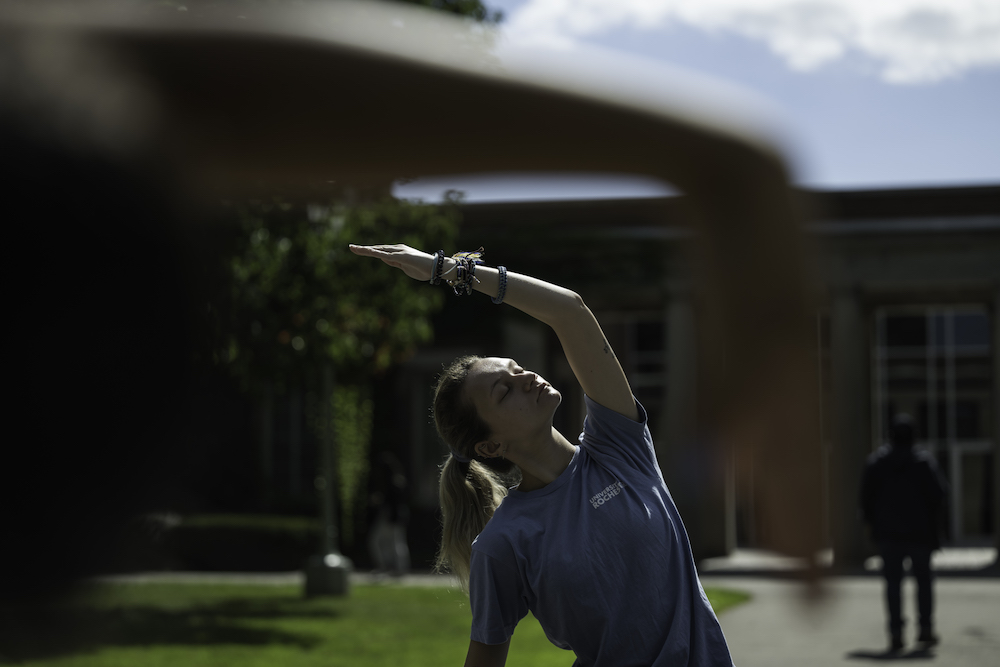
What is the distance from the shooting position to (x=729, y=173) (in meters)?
2.80

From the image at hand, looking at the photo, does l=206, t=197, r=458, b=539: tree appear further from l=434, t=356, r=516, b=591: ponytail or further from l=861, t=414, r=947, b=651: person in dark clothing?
l=434, t=356, r=516, b=591: ponytail

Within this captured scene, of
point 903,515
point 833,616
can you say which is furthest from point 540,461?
point 833,616

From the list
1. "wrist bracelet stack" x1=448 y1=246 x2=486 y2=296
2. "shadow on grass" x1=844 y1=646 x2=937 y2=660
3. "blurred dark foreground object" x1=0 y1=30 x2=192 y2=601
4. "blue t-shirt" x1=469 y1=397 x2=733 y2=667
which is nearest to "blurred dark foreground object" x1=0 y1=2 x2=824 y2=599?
"blurred dark foreground object" x1=0 y1=30 x2=192 y2=601

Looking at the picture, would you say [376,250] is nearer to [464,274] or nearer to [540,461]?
[464,274]

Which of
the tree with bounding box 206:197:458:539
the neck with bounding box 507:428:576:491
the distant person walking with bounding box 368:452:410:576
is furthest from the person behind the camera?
the distant person walking with bounding box 368:452:410:576

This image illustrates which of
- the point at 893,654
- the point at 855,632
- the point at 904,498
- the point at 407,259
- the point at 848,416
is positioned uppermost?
the point at 407,259

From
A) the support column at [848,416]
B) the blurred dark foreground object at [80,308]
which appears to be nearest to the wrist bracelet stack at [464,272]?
the blurred dark foreground object at [80,308]

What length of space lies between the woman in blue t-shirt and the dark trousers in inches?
237

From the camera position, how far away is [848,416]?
628 inches

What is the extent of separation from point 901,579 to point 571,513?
247 inches

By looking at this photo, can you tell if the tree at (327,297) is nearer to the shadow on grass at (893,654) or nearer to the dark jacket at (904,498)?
the dark jacket at (904,498)

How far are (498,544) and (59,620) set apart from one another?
2.27m

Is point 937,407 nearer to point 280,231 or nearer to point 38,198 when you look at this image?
point 280,231

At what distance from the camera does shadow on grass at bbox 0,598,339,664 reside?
3.82 metres
